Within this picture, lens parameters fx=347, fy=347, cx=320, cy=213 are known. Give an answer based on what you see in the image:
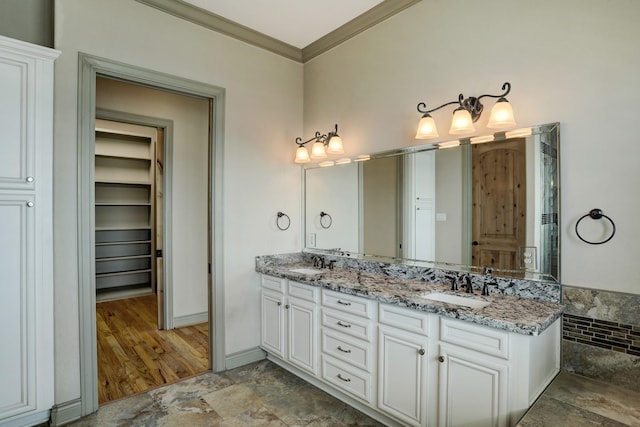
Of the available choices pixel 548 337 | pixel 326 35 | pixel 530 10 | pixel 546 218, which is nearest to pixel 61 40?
pixel 326 35

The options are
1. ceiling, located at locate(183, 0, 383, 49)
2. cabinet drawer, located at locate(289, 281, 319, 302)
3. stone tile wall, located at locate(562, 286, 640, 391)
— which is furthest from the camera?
ceiling, located at locate(183, 0, 383, 49)

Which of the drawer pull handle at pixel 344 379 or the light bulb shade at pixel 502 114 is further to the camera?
the drawer pull handle at pixel 344 379

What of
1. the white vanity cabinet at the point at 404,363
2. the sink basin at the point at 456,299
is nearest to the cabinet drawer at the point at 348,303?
the white vanity cabinet at the point at 404,363

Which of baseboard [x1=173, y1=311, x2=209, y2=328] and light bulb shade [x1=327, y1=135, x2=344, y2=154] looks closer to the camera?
light bulb shade [x1=327, y1=135, x2=344, y2=154]

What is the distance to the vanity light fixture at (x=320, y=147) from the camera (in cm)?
299

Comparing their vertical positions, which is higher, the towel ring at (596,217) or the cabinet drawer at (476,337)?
the towel ring at (596,217)

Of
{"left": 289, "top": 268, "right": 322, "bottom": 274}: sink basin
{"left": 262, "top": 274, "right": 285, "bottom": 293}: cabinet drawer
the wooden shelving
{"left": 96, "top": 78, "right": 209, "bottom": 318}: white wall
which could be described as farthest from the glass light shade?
the wooden shelving

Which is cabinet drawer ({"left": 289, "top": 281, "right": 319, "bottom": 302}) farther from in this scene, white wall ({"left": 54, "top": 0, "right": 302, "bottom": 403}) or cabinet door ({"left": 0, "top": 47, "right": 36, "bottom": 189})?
cabinet door ({"left": 0, "top": 47, "right": 36, "bottom": 189})

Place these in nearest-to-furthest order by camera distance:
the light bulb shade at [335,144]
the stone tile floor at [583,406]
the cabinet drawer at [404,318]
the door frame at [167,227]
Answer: the stone tile floor at [583,406], the cabinet drawer at [404,318], the light bulb shade at [335,144], the door frame at [167,227]

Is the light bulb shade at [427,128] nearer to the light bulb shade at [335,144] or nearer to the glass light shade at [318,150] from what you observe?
the light bulb shade at [335,144]

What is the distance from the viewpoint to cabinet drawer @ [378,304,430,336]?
186cm

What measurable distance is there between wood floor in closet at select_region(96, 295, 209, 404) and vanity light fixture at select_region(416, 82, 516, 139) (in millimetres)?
2631

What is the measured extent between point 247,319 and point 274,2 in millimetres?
2582

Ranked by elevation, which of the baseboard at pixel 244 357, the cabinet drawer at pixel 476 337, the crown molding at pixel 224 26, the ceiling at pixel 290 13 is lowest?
the baseboard at pixel 244 357
